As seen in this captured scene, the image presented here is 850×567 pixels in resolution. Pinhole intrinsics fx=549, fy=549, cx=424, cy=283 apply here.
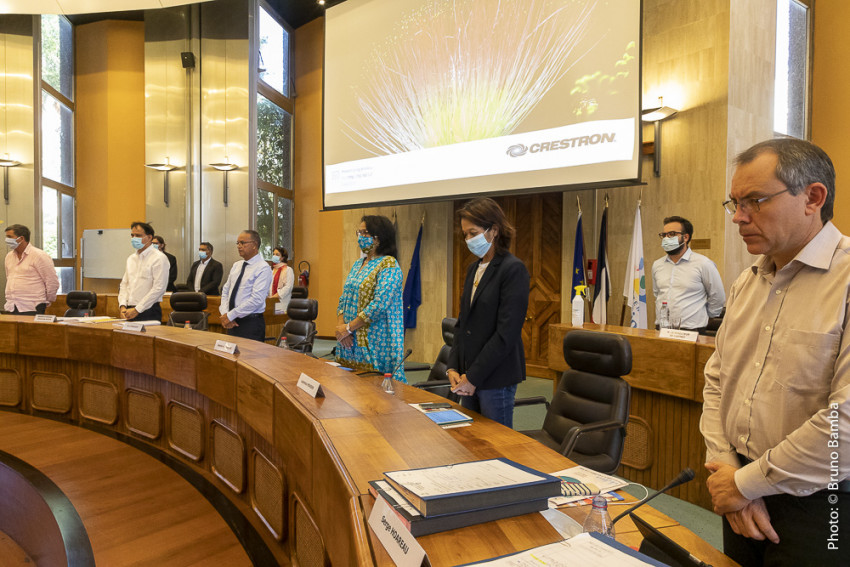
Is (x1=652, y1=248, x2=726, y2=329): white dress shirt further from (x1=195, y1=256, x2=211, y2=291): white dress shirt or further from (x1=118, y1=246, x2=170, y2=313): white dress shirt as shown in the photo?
(x1=195, y1=256, x2=211, y2=291): white dress shirt

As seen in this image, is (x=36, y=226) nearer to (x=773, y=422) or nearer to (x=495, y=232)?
(x=495, y=232)

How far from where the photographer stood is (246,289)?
4.16 metres

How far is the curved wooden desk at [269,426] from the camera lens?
116 cm

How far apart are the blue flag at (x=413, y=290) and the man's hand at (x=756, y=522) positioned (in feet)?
19.2

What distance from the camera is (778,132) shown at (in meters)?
5.70

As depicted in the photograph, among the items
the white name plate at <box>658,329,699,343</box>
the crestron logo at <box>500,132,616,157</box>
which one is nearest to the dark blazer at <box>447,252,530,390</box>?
the white name plate at <box>658,329,699,343</box>

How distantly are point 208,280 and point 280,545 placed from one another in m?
6.51

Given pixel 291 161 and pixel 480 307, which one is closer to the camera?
pixel 480 307

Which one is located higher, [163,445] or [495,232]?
[495,232]

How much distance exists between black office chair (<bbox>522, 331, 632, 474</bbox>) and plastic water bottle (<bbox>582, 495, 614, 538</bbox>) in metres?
1.18

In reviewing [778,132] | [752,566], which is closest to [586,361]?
[752,566]

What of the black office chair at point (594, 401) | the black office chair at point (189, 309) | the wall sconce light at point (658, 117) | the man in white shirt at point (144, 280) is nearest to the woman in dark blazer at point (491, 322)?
the black office chair at point (594, 401)

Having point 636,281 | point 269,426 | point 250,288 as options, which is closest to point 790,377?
point 269,426

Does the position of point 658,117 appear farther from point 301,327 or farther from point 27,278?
point 27,278
